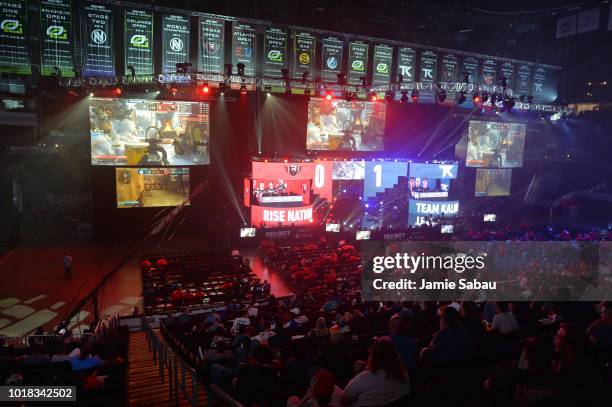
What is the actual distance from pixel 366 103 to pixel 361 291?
17322mm

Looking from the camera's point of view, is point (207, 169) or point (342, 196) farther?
point (342, 196)

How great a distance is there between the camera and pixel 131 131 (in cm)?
2108

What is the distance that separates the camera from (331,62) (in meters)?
23.6

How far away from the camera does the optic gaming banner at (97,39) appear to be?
18.7m

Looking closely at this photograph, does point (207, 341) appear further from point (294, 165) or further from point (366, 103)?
point (366, 103)

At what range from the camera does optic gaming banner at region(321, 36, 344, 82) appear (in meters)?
23.3

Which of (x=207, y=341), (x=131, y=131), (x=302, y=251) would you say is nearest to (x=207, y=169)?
(x=131, y=131)

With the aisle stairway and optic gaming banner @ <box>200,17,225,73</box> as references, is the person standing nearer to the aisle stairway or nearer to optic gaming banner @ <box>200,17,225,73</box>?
the aisle stairway

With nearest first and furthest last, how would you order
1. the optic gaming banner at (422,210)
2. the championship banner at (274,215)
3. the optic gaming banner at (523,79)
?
the championship banner at (274,215) → the optic gaming banner at (422,210) → the optic gaming banner at (523,79)

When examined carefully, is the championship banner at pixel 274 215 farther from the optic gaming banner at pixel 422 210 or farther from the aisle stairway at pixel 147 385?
the aisle stairway at pixel 147 385

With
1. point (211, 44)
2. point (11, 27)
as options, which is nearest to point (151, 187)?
point (211, 44)

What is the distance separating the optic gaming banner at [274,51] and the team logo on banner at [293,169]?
16.2 ft

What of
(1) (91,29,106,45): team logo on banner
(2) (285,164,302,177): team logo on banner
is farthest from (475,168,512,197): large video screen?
(1) (91,29,106,45): team logo on banner

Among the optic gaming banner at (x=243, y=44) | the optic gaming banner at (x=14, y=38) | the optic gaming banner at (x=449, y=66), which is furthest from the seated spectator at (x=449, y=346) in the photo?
the optic gaming banner at (x=449, y=66)
